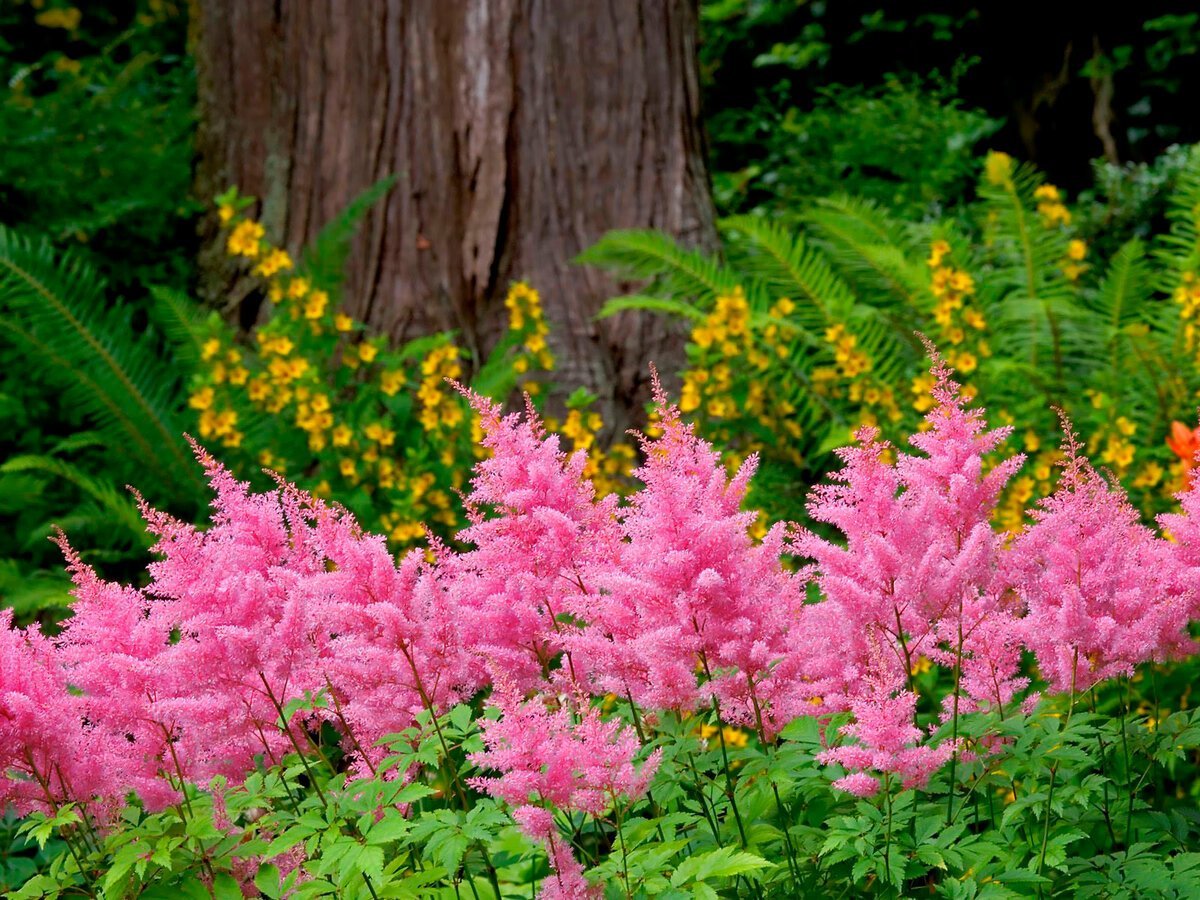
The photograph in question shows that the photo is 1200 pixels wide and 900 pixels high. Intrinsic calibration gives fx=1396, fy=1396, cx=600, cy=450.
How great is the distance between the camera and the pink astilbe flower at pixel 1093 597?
7.48 feet

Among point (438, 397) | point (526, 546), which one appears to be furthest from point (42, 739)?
point (438, 397)

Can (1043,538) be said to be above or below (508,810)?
above

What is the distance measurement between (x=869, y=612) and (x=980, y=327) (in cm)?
327

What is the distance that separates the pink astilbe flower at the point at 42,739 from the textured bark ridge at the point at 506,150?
13.0 feet

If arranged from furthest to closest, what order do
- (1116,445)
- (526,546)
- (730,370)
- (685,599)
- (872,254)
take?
(872,254)
(730,370)
(1116,445)
(526,546)
(685,599)

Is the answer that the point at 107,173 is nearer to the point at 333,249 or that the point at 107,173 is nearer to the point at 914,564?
the point at 333,249

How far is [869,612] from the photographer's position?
7.24 feet

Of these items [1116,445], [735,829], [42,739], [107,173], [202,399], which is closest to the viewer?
[42,739]

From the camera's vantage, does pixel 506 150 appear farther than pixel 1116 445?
Yes

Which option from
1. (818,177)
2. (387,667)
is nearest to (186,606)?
(387,667)

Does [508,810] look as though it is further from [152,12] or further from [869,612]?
[152,12]

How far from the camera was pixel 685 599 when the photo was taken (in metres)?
2.15

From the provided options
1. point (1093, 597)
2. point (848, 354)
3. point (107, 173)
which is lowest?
point (848, 354)

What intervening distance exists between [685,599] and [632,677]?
209mm
